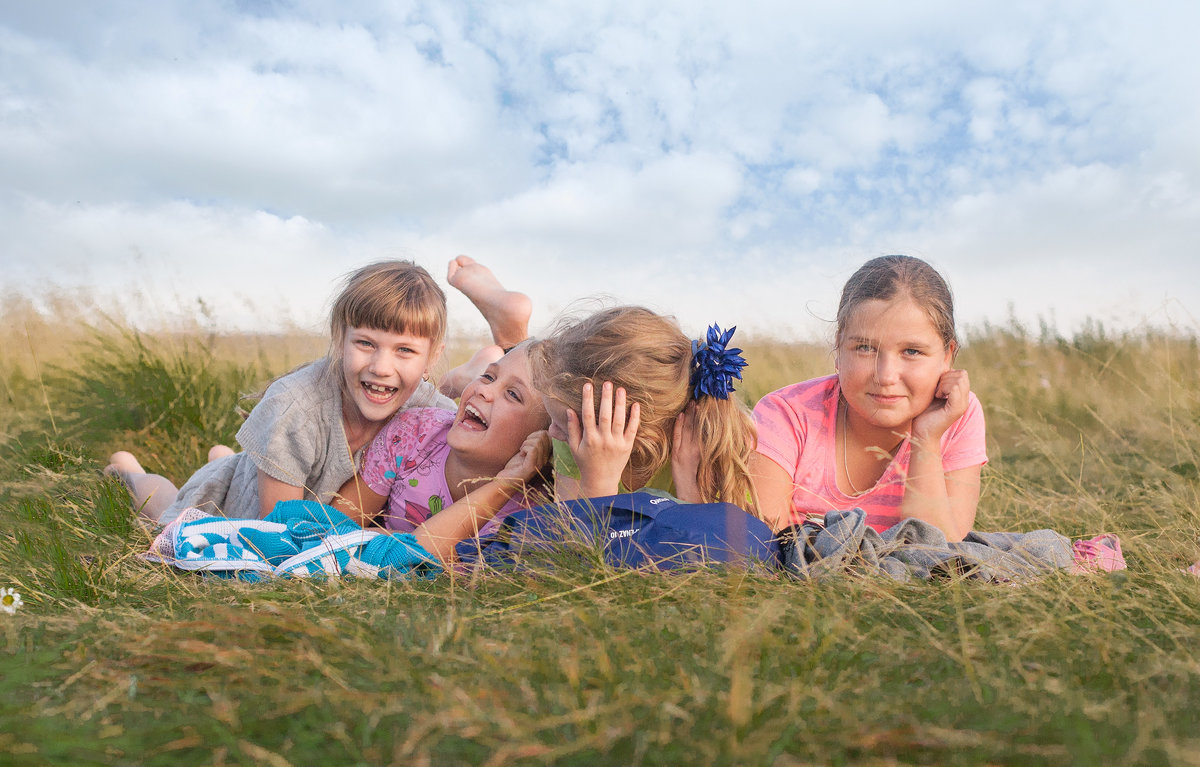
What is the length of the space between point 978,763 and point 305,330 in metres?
6.94

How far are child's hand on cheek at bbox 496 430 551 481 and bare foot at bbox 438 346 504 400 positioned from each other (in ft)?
4.53

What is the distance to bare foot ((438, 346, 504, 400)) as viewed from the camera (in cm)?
452

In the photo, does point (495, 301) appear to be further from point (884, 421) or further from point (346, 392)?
point (884, 421)

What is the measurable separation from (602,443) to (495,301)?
1.80m

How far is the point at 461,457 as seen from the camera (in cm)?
329

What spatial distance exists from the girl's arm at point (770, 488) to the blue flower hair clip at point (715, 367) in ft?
1.08

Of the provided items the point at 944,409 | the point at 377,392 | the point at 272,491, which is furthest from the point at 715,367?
the point at 272,491

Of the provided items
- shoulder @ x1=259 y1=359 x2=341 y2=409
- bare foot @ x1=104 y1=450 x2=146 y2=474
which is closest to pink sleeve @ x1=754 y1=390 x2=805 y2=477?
shoulder @ x1=259 y1=359 x2=341 y2=409

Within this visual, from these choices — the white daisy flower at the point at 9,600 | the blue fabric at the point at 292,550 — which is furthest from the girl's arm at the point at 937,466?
the white daisy flower at the point at 9,600

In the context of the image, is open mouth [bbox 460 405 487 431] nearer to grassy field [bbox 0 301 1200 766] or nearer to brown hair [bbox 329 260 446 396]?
brown hair [bbox 329 260 446 396]

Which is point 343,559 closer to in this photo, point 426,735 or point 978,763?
point 426,735

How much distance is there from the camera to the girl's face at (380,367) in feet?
11.6

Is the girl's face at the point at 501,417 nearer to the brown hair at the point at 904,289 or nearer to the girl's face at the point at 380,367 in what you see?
the girl's face at the point at 380,367

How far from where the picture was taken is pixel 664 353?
2963 mm
